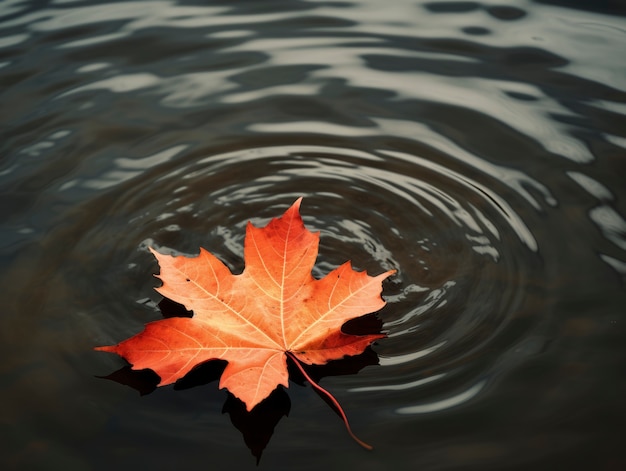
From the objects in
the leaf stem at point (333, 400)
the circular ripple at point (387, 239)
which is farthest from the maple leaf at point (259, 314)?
the circular ripple at point (387, 239)

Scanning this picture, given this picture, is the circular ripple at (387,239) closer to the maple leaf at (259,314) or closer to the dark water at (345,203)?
the dark water at (345,203)

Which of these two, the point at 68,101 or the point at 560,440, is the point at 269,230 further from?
the point at 68,101

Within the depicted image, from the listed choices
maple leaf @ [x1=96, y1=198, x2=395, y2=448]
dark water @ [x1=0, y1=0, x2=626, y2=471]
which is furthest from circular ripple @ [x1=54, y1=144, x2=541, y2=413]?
maple leaf @ [x1=96, y1=198, x2=395, y2=448]

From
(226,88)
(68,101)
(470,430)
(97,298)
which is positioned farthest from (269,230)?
(68,101)

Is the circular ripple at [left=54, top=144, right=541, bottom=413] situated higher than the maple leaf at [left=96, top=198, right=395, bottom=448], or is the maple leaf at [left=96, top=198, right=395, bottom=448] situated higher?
the maple leaf at [left=96, top=198, right=395, bottom=448]

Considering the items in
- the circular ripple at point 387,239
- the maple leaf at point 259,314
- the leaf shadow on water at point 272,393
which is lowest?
the leaf shadow on water at point 272,393

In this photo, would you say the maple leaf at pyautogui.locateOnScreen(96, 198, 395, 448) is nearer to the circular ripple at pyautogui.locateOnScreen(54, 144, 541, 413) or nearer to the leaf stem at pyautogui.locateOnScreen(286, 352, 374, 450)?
the leaf stem at pyautogui.locateOnScreen(286, 352, 374, 450)
